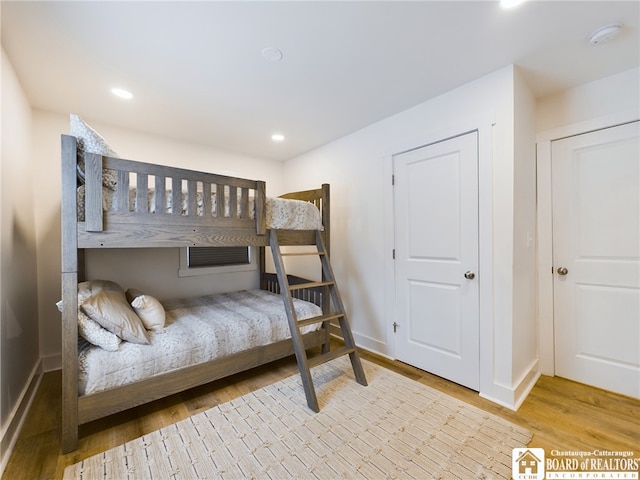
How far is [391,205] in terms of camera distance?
2621 mm

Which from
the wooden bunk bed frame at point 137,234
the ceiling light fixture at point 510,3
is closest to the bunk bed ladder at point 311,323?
the wooden bunk bed frame at point 137,234

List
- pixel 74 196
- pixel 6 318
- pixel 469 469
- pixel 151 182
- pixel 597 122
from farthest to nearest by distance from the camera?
pixel 151 182
pixel 597 122
pixel 6 318
pixel 74 196
pixel 469 469

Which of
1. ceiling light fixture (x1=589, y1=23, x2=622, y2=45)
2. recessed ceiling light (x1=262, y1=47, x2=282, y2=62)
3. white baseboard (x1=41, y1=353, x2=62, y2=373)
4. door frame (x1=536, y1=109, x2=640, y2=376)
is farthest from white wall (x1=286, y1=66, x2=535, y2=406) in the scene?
white baseboard (x1=41, y1=353, x2=62, y2=373)

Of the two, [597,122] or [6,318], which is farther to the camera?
[597,122]

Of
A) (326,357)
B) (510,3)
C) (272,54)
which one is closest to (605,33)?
(510,3)

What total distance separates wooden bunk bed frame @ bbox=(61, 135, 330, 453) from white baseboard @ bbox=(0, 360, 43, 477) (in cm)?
26

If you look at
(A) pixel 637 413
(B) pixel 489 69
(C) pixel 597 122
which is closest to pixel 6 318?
(B) pixel 489 69

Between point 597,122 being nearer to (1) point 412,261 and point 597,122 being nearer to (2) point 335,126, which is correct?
(1) point 412,261

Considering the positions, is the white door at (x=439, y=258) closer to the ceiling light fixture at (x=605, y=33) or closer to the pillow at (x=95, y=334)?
the ceiling light fixture at (x=605, y=33)

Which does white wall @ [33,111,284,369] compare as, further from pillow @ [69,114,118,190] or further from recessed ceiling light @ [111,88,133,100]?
pillow @ [69,114,118,190]

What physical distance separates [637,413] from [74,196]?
3.78m

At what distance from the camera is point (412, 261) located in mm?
2484

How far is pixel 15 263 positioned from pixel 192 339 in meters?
1.29

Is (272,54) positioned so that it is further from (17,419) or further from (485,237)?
(17,419)
